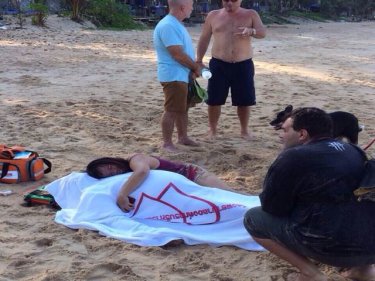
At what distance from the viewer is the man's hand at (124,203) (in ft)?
11.9

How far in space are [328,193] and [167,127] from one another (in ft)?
9.53

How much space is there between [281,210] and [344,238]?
13.0 inches

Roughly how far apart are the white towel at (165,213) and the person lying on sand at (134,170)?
5cm

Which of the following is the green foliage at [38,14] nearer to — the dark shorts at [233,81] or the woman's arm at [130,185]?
the dark shorts at [233,81]

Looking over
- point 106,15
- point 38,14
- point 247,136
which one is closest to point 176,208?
point 247,136

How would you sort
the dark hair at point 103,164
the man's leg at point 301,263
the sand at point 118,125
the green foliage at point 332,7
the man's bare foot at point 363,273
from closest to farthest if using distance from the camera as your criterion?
1. the man's leg at point 301,263
2. the man's bare foot at point 363,273
3. the sand at point 118,125
4. the dark hair at point 103,164
5. the green foliage at point 332,7

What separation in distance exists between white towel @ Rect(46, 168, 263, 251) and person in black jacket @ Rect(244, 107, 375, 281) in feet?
2.32

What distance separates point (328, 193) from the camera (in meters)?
2.61

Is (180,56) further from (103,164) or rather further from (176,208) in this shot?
(176,208)

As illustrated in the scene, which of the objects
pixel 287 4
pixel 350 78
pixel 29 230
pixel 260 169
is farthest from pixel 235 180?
pixel 287 4

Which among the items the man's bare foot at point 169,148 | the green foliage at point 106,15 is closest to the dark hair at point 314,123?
the man's bare foot at point 169,148

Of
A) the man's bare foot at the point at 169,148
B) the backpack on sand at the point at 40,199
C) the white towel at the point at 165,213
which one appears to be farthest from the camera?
the man's bare foot at the point at 169,148

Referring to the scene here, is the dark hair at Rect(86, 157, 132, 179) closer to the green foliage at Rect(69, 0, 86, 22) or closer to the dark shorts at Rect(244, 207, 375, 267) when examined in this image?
the dark shorts at Rect(244, 207, 375, 267)

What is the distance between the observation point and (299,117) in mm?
2799
